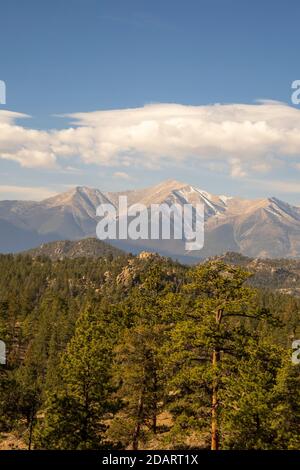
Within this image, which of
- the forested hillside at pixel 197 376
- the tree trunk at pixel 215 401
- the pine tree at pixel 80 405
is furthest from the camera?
the pine tree at pixel 80 405

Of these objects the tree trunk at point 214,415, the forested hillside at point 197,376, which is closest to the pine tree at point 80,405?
the forested hillside at point 197,376

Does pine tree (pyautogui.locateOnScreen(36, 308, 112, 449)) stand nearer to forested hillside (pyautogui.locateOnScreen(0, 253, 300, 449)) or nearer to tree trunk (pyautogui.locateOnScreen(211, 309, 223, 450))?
forested hillside (pyautogui.locateOnScreen(0, 253, 300, 449))

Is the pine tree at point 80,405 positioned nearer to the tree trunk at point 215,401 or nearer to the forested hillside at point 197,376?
the forested hillside at point 197,376

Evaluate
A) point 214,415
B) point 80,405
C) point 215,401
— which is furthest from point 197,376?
point 80,405

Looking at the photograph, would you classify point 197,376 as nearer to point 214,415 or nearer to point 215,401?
point 215,401

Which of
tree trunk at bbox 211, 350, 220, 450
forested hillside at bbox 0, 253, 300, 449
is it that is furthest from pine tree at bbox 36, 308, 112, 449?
tree trunk at bbox 211, 350, 220, 450

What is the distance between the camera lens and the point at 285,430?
28.0 m

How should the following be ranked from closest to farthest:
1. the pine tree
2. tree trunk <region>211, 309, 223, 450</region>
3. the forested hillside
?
1. tree trunk <region>211, 309, 223, 450</region>
2. the forested hillside
3. the pine tree

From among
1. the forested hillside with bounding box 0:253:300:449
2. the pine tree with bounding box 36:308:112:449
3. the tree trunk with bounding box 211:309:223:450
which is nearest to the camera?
the tree trunk with bounding box 211:309:223:450

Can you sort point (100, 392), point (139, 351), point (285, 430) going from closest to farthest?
point (285, 430), point (100, 392), point (139, 351)

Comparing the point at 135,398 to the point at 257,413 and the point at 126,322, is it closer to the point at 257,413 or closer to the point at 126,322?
the point at 257,413
